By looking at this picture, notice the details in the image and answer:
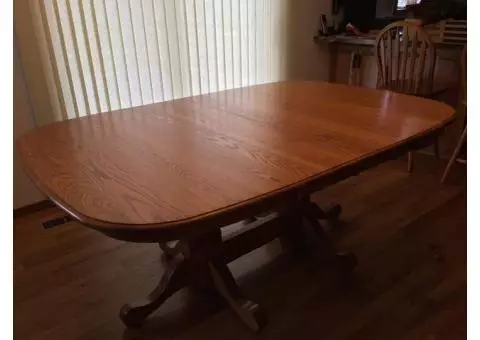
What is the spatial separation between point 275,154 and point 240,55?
199cm

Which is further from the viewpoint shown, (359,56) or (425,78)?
(359,56)

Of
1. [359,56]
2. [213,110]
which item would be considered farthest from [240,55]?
[213,110]

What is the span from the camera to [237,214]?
0.99 m

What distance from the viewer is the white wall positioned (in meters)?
2.28

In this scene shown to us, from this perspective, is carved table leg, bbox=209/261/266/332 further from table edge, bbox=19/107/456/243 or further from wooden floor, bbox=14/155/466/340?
table edge, bbox=19/107/456/243

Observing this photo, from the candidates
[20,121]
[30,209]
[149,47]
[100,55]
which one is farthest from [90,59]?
[30,209]

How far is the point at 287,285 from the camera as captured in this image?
1821 mm

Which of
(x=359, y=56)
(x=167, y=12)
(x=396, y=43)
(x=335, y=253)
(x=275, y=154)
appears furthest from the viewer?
(x=359, y=56)

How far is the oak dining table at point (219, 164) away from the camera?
3.26ft

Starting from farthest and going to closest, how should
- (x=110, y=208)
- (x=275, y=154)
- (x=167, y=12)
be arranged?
1. (x=167, y=12)
2. (x=275, y=154)
3. (x=110, y=208)

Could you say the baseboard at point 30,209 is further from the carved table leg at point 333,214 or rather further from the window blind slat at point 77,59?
the carved table leg at point 333,214

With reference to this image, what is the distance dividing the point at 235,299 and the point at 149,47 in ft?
5.47
